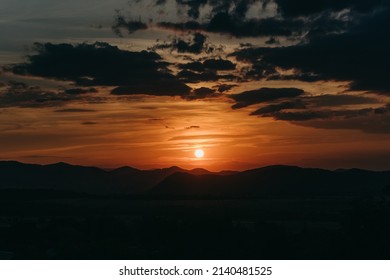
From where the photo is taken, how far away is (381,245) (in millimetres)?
55156

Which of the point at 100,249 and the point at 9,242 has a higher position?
the point at 9,242

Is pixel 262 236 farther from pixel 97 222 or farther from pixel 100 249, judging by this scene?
pixel 97 222

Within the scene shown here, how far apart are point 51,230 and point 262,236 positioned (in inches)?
1075

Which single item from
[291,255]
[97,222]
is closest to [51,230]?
[97,222]

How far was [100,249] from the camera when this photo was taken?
185ft

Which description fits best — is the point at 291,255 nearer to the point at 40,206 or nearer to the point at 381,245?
the point at 381,245

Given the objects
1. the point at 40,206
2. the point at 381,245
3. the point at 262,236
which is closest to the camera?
the point at 381,245

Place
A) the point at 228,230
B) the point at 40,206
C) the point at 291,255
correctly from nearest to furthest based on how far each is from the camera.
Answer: the point at 291,255
the point at 228,230
the point at 40,206

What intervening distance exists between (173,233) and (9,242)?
57.7 ft

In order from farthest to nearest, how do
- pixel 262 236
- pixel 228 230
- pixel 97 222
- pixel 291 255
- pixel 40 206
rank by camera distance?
pixel 40 206, pixel 97 222, pixel 228 230, pixel 262 236, pixel 291 255
